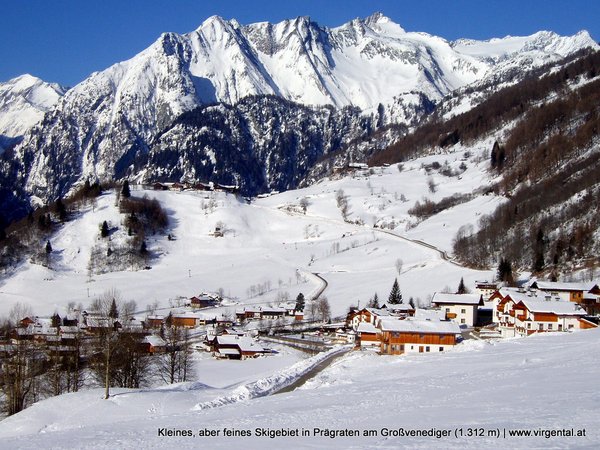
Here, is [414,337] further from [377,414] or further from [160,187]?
[160,187]

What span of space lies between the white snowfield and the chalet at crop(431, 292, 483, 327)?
3800 cm

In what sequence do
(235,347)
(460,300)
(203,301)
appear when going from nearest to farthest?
(235,347) → (460,300) → (203,301)

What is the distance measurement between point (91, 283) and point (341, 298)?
1880 inches

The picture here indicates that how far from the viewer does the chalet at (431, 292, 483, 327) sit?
246 feet

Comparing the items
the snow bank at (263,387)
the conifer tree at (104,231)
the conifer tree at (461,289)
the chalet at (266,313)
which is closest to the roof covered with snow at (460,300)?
the conifer tree at (461,289)

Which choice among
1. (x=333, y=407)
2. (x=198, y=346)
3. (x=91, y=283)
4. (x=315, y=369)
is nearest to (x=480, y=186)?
(x=91, y=283)

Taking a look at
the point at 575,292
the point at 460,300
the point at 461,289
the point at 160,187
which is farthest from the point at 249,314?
the point at 160,187

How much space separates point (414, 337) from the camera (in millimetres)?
56875

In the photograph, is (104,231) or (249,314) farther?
(104,231)

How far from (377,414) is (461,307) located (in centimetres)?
5627

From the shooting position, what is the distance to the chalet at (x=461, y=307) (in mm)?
74938

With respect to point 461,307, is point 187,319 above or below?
below

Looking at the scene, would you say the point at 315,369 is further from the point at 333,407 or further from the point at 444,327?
the point at 333,407

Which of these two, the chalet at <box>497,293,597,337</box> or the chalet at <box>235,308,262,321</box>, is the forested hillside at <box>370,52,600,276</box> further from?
the chalet at <box>235,308,262,321</box>
